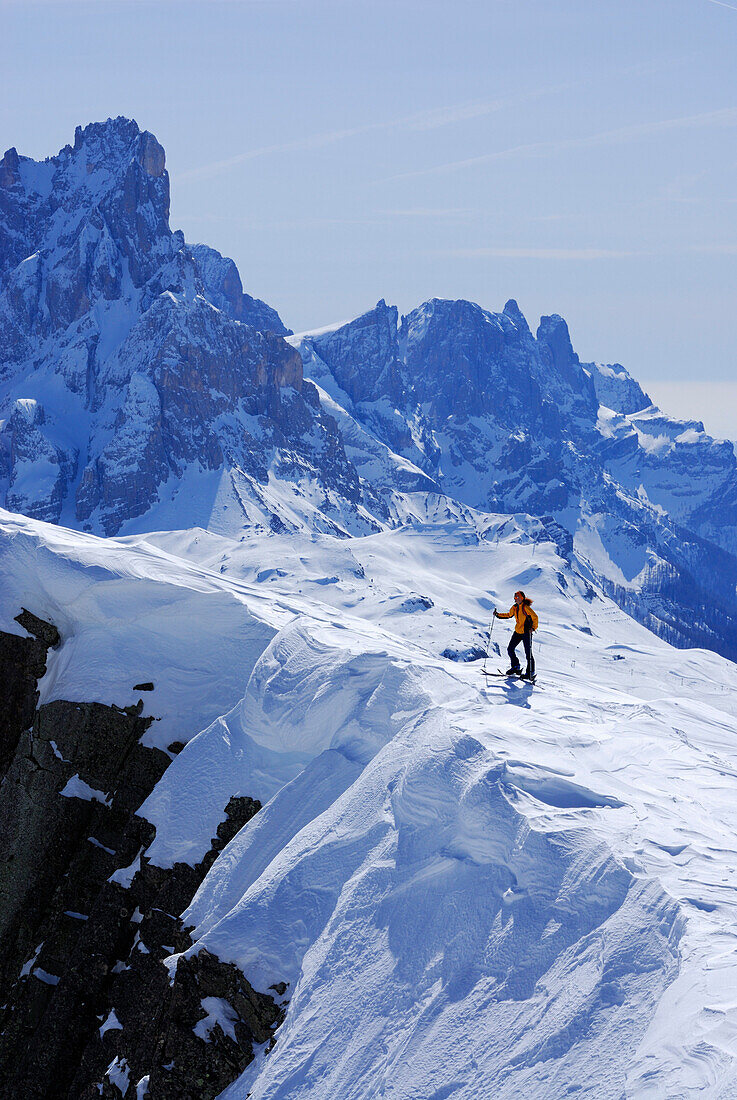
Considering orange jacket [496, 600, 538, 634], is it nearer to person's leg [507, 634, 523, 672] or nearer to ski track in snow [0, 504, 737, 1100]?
person's leg [507, 634, 523, 672]

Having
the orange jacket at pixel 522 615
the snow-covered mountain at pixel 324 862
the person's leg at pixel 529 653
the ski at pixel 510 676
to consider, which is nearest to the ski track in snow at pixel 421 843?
the snow-covered mountain at pixel 324 862

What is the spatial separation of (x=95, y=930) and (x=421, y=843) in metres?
7.16

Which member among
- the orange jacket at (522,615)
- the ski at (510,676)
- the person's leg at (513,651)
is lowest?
the ski at (510,676)

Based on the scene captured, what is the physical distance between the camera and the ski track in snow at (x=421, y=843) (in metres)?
9.34

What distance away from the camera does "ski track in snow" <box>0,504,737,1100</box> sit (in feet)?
30.7

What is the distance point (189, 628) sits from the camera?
2133 cm

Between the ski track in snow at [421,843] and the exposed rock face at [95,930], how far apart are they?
1.69 feet

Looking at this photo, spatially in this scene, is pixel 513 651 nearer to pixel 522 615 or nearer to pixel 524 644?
pixel 524 644

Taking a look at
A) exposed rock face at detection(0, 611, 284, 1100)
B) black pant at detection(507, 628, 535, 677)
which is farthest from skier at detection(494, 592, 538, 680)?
exposed rock face at detection(0, 611, 284, 1100)

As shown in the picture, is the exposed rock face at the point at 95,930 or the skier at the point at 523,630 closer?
the exposed rock face at the point at 95,930

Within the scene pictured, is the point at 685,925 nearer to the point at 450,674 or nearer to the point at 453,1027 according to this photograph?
the point at 453,1027

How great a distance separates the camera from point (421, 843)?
41.4 feet

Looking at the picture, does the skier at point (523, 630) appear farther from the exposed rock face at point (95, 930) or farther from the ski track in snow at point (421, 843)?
the exposed rock face at point (95, 930)

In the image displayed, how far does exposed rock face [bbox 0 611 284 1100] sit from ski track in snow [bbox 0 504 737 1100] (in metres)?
0.51
